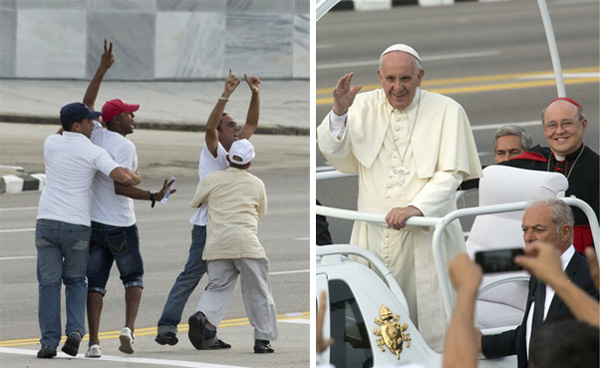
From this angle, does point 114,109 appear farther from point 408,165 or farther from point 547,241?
point 547,241

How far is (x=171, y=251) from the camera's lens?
1134cm

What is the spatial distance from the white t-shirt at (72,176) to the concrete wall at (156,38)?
1072cm

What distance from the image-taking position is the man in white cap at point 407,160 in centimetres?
546

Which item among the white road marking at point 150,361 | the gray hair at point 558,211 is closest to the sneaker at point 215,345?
the white road marking at point 150,361

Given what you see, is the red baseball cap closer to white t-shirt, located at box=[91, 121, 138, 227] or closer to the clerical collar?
white t-shirt, located at box=[91, 121, 138, 227]

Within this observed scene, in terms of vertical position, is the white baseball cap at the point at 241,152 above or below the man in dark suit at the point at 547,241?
above

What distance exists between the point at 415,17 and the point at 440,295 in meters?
15.7

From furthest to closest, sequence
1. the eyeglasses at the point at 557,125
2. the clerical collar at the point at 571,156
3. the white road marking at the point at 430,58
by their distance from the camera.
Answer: the white road marking at the point at 430,58, the clerical collar at the point at 571,156, the eyeglasses at the point at 557,125

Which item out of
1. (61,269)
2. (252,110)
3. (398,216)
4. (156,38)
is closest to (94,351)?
(61,269)

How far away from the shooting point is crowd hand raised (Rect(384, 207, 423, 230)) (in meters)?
5.26

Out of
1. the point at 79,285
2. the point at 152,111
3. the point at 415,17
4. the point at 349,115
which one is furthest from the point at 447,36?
the point at 349,115

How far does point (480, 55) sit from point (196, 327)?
11153 mm

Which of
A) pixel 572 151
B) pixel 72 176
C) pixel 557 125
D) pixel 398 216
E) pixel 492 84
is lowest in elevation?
pixel 398 216

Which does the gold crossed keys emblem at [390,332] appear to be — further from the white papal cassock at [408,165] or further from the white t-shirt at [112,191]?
the white t-shirt at [112,191]
